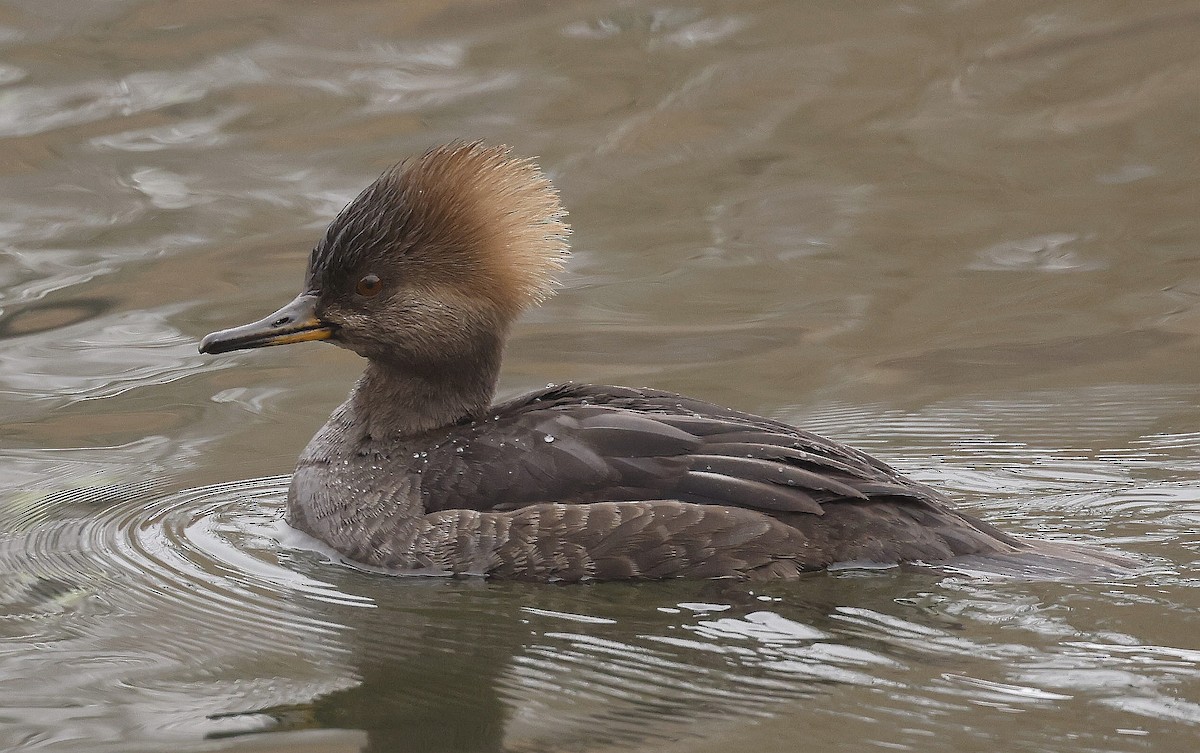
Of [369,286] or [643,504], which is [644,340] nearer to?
[369,286]

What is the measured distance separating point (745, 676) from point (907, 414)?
307 centimetres

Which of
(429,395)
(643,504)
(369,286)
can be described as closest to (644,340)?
(429,395)

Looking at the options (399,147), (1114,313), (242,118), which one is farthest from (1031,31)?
(242,118)

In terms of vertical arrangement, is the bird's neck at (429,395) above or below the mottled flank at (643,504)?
above

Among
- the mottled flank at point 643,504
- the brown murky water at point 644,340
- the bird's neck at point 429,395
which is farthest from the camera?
the bird's neck at point 429,395

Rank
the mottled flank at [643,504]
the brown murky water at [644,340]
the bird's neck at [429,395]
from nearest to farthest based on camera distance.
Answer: the brown murky water at [644,340]
the mottled flank at [643,504]
the bird's neck at [429,395]

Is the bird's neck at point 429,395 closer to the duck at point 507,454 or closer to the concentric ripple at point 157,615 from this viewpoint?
the duck at point 507,454

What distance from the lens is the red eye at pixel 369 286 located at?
651 cm

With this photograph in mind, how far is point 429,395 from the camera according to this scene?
6715mm

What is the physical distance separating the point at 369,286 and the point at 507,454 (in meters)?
0.89

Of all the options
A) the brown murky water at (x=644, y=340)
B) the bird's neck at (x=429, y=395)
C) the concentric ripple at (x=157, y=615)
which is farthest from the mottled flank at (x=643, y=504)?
the concentric ripple at (x=157, y=615)

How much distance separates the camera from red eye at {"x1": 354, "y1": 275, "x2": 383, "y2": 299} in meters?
6.51

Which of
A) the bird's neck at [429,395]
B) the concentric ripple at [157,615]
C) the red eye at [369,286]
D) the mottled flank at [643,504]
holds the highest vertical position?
the red eye at [369,286]

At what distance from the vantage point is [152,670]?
5.40 meters
